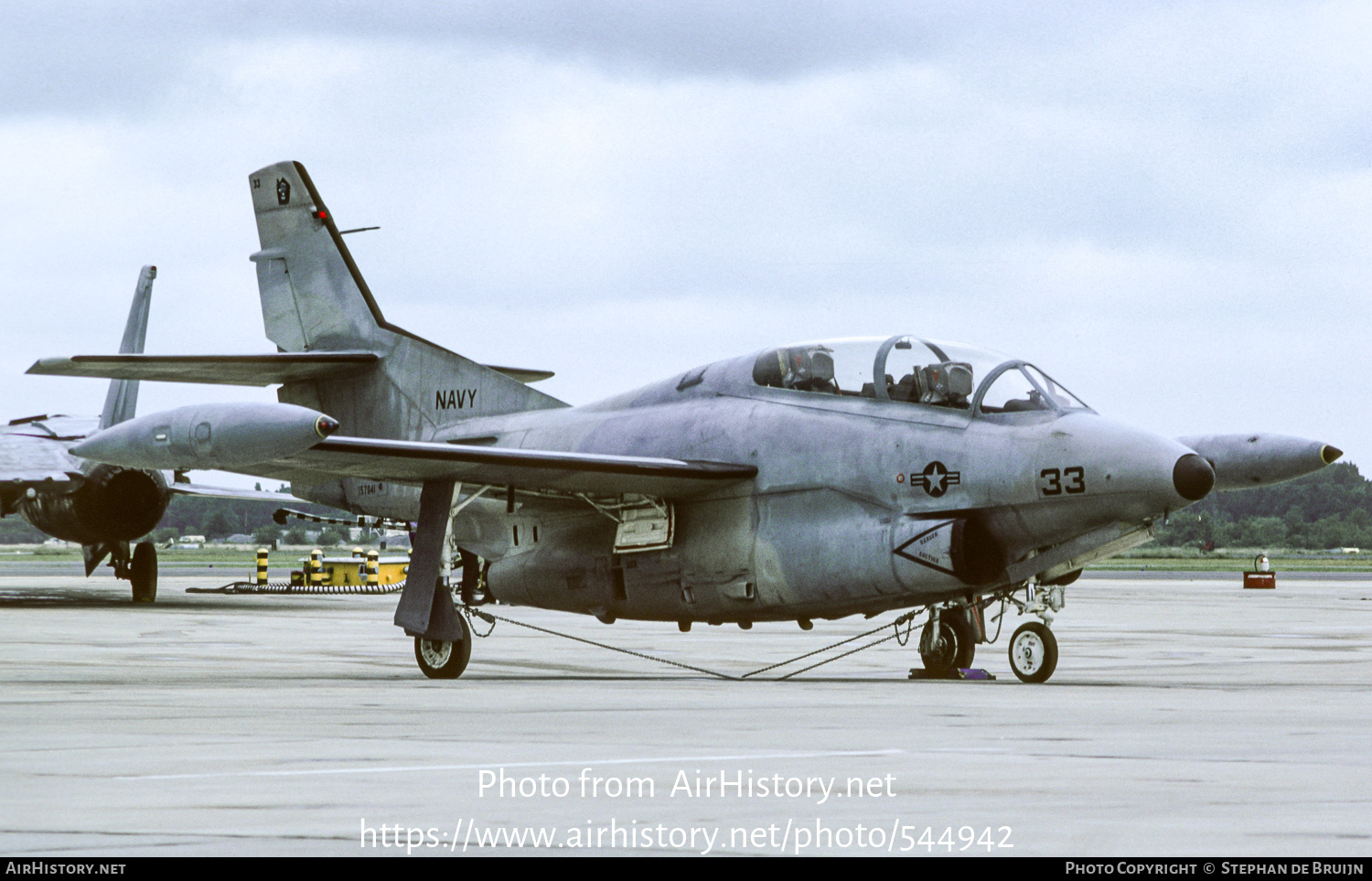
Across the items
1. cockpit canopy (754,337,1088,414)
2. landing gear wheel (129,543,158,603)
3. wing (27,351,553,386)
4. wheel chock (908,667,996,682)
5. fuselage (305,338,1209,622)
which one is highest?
wing (27,351,553,386)

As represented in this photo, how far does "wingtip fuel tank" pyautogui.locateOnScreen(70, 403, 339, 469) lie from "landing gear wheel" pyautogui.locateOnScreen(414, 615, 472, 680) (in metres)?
2.88

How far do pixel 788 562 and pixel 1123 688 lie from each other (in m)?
3.07

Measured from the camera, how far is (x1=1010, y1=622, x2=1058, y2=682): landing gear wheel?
13.3m

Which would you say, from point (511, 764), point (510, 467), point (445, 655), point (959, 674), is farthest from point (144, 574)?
point (511, 764)

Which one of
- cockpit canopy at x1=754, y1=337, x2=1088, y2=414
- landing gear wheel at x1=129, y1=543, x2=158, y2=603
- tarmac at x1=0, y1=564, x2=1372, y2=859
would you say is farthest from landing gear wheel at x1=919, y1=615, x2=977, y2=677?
landing gear wheel at x1=129, y1=543, x2=158, y2=603

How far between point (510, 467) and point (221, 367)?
5.29 m

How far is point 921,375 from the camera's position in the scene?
13.9 m

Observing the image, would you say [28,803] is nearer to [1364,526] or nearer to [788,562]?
[788,562]

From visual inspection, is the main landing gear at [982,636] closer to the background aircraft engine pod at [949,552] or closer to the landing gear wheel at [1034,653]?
the landing gear wheel at [1034,653]

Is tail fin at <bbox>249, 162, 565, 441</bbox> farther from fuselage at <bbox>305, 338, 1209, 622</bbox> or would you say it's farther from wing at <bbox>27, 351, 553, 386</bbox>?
fuselage at <bbox>305, 338, 1209, 622</bbox>

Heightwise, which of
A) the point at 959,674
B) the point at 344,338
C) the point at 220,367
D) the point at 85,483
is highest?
the point at 344,338

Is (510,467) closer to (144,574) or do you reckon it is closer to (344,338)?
(344,338)

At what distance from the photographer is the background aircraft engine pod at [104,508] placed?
29.7 m
